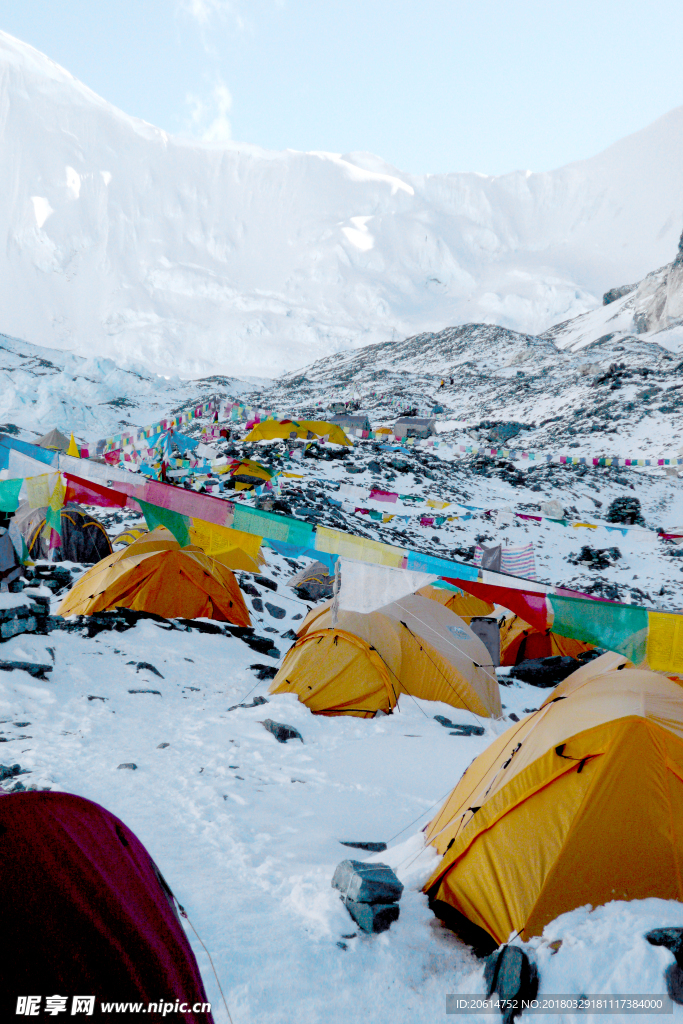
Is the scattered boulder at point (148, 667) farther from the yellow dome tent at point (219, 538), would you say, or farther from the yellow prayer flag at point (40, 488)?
Result: the yellow prayer flag at point (40, 488)

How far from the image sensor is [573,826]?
3.46m

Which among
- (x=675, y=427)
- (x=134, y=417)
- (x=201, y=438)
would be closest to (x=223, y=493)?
(x=201, y=438)

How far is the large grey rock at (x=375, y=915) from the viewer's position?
3.54 metres

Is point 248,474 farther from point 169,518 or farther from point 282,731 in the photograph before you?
point 282,731

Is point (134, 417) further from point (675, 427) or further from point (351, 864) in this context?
point (351, 864)

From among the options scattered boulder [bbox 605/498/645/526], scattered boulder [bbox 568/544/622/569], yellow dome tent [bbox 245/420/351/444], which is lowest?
scattered boulder [bbox 568/544/622/569]

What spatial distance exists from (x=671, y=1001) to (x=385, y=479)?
2426cm

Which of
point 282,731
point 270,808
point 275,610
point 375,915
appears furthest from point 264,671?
point 375,915

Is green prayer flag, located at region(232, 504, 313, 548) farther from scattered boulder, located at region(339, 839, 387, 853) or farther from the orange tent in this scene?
the orange tent

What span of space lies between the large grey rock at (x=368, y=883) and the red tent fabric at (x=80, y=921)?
4.26 feet

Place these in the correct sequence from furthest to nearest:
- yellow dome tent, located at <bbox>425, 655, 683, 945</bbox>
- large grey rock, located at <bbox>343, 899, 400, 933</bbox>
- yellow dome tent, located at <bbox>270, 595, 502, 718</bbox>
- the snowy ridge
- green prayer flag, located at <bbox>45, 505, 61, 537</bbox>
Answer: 1. the snowy ridge
2. green prayer flag, located at <bbox>45, 505, 61, 537</bbox>
3. yellow dome tent, located at <bbox>270, 595, 502, 718</bbox>
4. large grey rock, located at <bbox>343, 899, 400, 933</bbox>
5. yellow dome tent, located at <bbox>425, 655, 683, 945</bbox>

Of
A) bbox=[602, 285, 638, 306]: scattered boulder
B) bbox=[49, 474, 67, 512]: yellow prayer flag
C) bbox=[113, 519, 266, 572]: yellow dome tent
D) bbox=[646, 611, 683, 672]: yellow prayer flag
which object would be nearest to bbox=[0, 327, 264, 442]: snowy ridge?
bbox=[49, 474, 67, 512]: yellow prayer flag

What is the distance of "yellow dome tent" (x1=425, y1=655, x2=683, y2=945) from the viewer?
11.1 feet

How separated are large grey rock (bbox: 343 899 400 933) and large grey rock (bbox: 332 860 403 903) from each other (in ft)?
0.12
